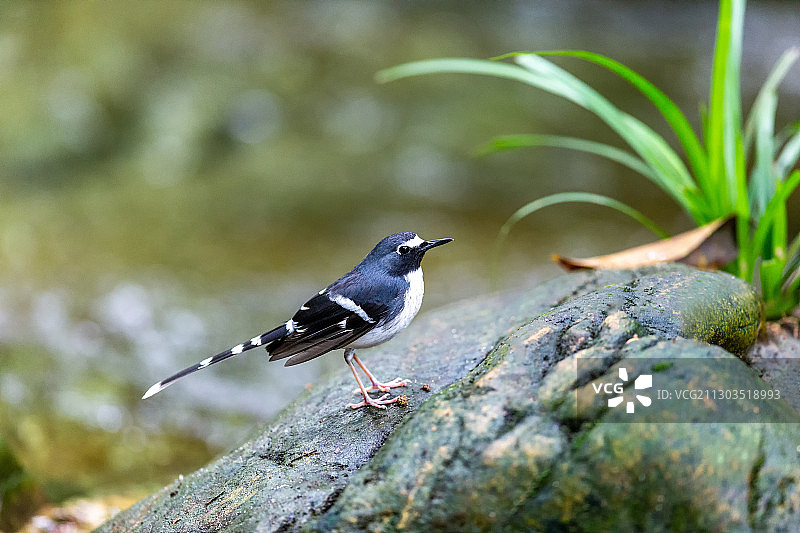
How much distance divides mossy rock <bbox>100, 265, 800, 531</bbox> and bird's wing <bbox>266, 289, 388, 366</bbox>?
0.38 metres

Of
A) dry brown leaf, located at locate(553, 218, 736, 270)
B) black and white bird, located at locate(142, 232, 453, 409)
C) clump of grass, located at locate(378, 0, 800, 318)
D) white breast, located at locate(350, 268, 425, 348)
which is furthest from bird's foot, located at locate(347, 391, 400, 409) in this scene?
dry brown leaf, located at locate(553, 218, 736, 270)

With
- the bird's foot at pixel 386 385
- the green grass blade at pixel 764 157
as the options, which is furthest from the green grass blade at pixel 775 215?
the bird's foot at pixel 386 385

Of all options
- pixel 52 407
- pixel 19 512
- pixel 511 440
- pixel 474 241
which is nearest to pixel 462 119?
pixel 474 241

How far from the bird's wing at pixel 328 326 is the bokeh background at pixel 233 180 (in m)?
2.46

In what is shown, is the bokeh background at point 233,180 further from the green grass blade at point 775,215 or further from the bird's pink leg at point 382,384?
the green grass blade at point 775,215

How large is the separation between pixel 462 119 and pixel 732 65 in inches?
233

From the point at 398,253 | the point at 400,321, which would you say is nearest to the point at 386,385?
the point at 400,321

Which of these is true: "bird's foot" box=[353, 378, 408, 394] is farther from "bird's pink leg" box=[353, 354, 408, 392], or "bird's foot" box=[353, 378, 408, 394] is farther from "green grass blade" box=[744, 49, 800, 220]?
"green grass blade" box=[744, 49, 800, 220]

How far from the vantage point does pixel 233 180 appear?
930 centimetres

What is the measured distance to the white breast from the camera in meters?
3.03

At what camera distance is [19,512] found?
3.79 metres

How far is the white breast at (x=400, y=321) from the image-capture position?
3.03 meters

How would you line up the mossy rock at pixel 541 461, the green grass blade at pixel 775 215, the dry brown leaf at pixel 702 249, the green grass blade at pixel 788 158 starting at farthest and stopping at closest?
the green grass blade at pixel 788 158 < the dry brown leaf at pixel 702 249 < the green grass blade at pixel 775 215 < the mossy rock at pixel 541 461

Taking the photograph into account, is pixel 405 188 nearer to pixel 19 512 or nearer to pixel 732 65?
pixel 732 65
